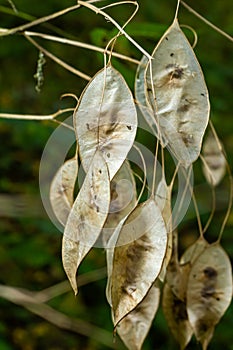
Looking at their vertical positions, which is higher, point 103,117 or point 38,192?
point 103,117

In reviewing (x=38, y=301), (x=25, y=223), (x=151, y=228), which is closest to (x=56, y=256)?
(x=25, y=223)

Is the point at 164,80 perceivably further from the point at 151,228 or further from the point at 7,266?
the point at 7,266

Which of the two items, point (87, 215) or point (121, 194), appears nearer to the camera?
point (87, 215)

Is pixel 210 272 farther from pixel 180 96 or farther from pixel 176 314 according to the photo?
pixel 180 96

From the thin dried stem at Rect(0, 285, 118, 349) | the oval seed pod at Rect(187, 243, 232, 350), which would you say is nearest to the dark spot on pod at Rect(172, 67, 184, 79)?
the oval seed pod at Rect(187, 243, 232, 350)

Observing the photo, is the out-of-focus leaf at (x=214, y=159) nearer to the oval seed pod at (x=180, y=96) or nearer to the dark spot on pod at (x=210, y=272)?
the dark spot on pod at (x=210, y=272)

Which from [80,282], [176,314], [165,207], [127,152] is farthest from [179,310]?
[80,282]

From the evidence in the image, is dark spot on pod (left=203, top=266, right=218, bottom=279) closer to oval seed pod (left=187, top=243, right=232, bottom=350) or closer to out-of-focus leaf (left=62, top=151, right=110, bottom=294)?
oval seed pod (left=187, top=243, right=232, bottom=350)
